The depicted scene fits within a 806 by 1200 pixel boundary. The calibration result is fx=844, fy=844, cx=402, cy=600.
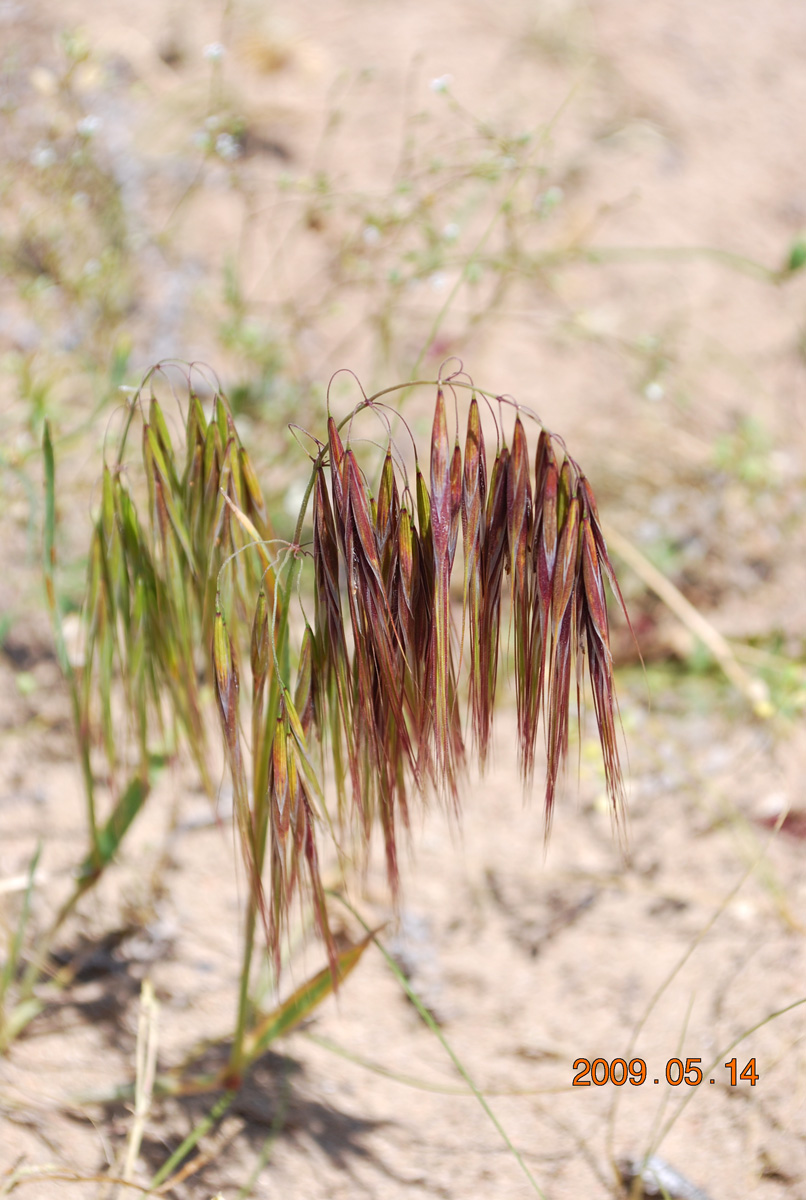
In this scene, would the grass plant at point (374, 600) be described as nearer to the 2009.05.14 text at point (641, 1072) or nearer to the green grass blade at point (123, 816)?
the green grass blade at point (123, 816)

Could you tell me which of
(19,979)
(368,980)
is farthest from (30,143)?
(368,980)

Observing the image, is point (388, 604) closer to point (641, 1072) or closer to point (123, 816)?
→ point (123, 816)

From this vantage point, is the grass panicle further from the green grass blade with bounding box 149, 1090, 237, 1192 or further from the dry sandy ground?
the dry sandy ground

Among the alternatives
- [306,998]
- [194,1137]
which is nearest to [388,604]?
[306,998]

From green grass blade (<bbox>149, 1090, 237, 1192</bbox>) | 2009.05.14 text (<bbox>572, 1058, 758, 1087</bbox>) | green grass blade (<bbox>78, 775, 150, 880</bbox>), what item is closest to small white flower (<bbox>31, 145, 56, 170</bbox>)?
green grass blade (<bbox>78, 775, 150, 880</bbox>)

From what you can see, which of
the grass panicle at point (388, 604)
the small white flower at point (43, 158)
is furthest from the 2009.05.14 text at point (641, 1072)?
the small white flower at point (43, 158)

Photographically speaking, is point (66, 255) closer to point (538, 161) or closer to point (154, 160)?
point (154, 160)
